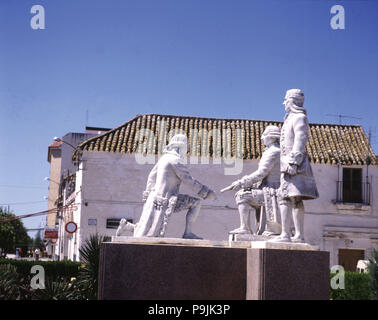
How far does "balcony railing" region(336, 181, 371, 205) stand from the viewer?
23953 millimetres

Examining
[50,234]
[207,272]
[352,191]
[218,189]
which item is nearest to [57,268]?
[50,234]

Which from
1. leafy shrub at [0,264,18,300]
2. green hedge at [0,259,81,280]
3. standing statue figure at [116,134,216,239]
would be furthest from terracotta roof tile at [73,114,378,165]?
standing statue figure at [116,134,216,239]

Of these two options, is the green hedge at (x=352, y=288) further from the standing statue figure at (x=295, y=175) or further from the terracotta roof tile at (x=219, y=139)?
the terracotta roof tile at (x=219, y=139)

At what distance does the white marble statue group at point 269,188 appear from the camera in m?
8.34

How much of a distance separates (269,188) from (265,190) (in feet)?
0.25

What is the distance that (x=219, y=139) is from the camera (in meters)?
24.6

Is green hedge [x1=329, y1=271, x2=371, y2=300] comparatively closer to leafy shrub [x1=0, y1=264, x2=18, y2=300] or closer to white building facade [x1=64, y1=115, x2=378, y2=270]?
white building facade [x1=64, y1=115, x2=378, y2=270]

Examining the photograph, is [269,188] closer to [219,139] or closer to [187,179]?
[187,179]

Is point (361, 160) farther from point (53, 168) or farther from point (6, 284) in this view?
point (53, 168)

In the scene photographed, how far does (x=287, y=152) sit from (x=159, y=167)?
6.67 feet

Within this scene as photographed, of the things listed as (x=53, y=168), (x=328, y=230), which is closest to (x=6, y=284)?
(x=328, y=230)

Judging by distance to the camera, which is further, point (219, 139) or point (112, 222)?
point (219, 139)

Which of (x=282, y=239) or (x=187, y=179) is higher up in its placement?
(x=187, y=179)

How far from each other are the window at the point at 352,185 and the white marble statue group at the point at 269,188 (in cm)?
1552
